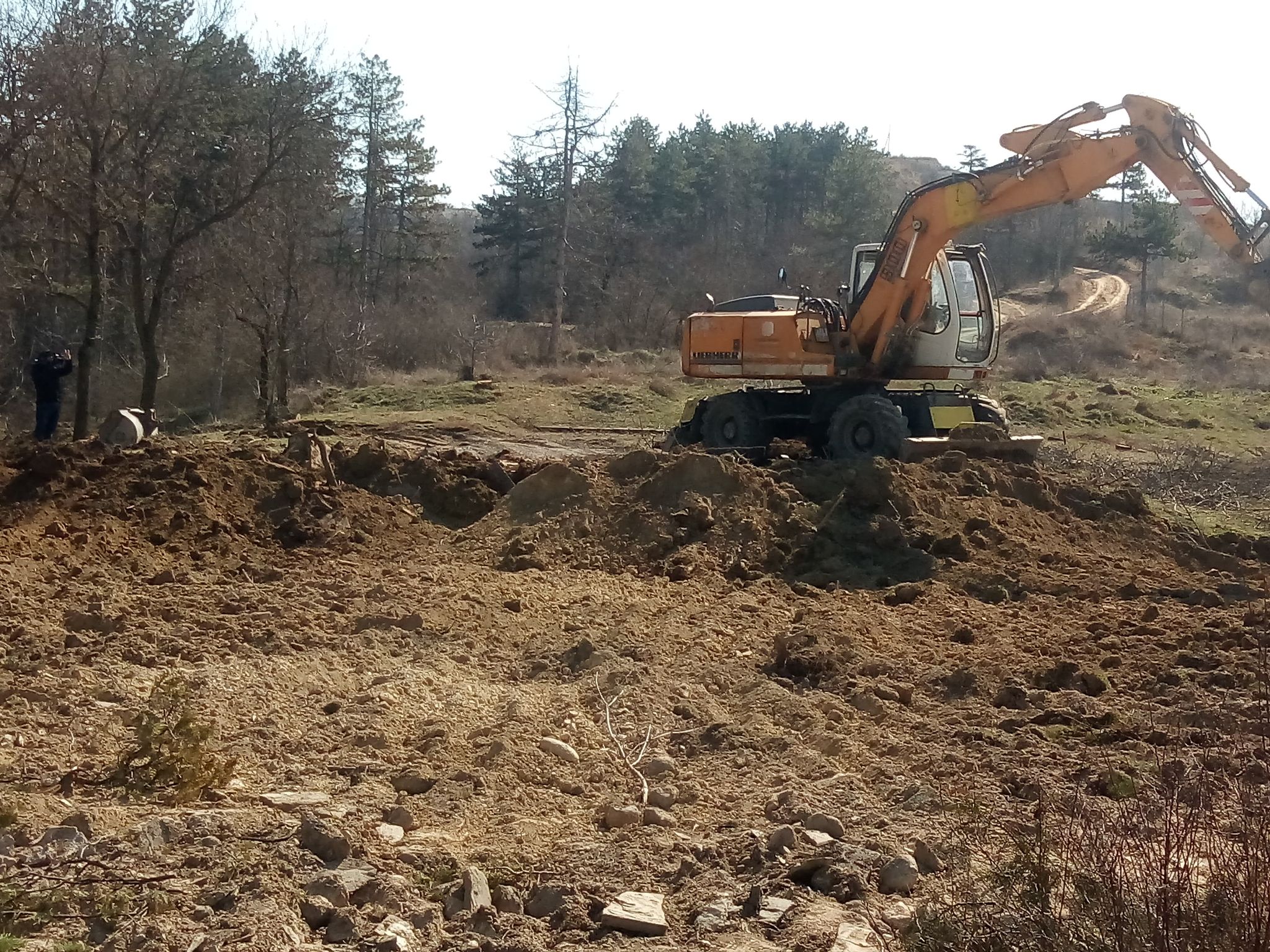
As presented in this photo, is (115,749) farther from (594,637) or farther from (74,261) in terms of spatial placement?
(74,261)

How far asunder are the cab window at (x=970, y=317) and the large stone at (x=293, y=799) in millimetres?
10119

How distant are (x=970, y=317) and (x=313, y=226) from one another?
25.8 m

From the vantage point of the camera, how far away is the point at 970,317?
14.0 metres

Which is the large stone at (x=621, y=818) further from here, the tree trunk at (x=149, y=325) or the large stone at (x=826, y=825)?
the tree trunk at (x=149, y=325)

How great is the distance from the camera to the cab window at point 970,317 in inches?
549

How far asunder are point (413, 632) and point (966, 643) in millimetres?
3623

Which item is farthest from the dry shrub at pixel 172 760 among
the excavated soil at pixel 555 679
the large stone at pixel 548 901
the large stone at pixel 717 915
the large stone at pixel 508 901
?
the large stone at pixel 717 915

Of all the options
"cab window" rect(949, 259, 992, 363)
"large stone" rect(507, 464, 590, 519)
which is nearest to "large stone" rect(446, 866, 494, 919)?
"large stone" rect(507, 464, 590, 519)

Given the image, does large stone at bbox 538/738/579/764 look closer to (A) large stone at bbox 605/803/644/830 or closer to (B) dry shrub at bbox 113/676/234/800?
(A) large stone at bbox 605/803/644/830

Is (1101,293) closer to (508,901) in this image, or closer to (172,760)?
(172,760)

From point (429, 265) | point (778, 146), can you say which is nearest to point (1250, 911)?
point (429, 265)

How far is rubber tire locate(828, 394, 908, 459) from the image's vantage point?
512 inches

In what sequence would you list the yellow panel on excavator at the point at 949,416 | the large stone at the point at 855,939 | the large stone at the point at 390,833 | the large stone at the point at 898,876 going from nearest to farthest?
the large stone at the point at 855,939
the large stone at the point at 898,876
the large stone at the point at 390,833
the yellow panel on excavator at the point at 949,416

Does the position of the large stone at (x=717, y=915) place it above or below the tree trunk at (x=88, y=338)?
below
